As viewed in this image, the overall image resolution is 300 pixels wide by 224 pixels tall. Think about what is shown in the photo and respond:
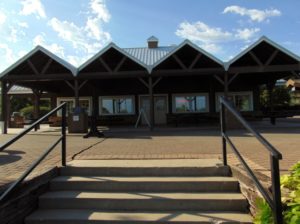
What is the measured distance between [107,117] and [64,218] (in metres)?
20.6

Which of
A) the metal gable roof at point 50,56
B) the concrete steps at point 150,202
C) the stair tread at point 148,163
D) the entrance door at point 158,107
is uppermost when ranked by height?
the metal gable roof at point 50,56

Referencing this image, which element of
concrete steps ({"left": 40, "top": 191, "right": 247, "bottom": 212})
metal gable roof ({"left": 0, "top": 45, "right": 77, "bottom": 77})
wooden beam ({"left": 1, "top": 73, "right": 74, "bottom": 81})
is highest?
metal gable roof ({"left": 0, "top": 45, "right": 77, "bottom": 77})

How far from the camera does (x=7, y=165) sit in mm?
6570

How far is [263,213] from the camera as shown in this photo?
383 centimetres

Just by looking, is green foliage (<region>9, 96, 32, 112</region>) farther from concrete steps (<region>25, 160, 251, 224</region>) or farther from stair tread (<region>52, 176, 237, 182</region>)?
concrete steps (<region>25, 160, 251, 224</region>)

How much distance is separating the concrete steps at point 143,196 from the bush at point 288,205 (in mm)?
442

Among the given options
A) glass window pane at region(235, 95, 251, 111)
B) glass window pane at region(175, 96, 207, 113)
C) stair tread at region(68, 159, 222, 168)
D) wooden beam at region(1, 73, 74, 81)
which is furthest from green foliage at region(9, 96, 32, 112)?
stair tread at region(68, 159, 222, 168)

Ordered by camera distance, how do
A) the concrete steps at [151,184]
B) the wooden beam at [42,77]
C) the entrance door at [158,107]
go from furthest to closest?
the entrance door at [158,107], the wooden beam at [42,77], the concrete steps at [151,184]

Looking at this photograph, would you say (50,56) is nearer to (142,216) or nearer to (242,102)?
(242,102)

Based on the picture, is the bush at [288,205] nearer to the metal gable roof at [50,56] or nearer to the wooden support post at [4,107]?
the metal gable roof at [50,56]

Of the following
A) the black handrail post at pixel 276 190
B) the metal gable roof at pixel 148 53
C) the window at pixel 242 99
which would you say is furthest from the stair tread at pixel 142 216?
the window at pixel 242 99

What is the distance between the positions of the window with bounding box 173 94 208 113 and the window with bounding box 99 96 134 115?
10.2 feet

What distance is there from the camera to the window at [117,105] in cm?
2522

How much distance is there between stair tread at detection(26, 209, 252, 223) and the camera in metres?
4.39
